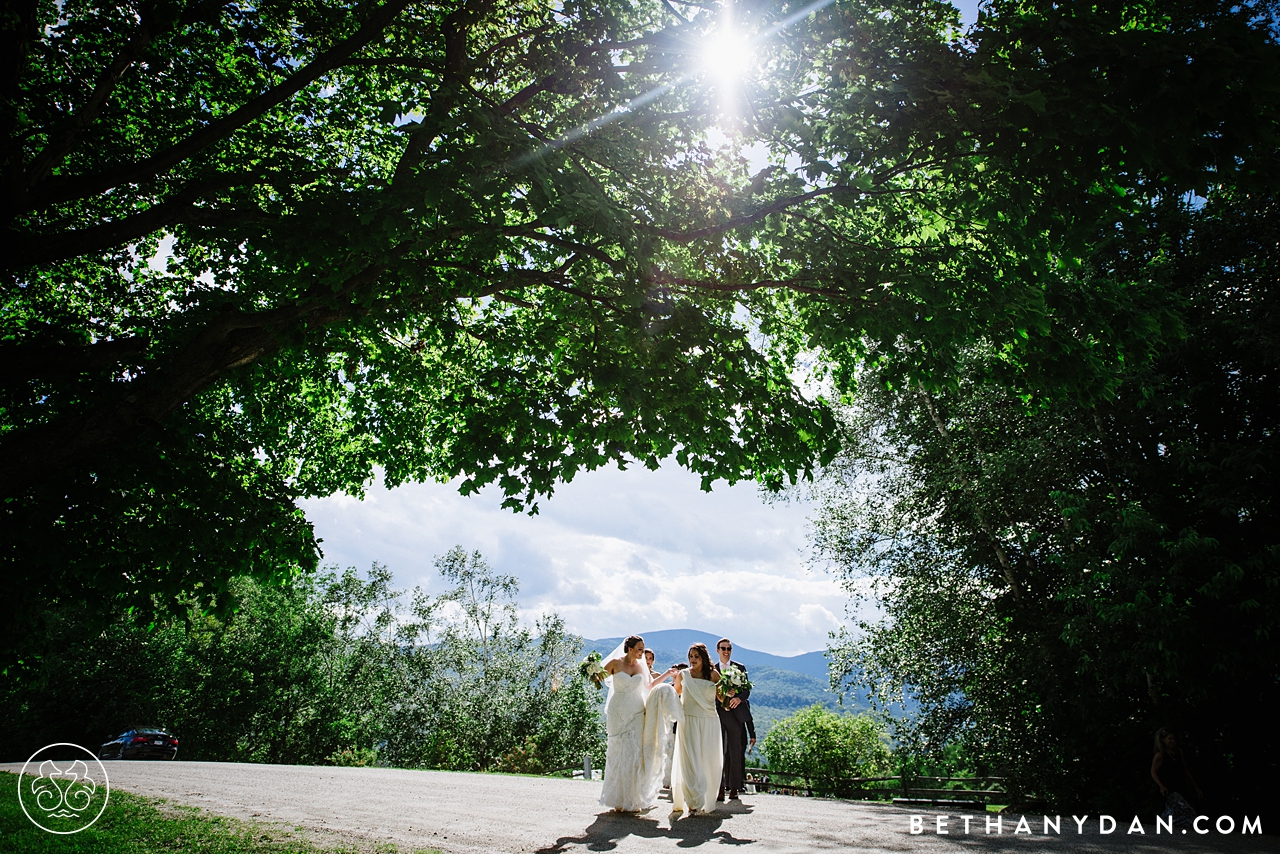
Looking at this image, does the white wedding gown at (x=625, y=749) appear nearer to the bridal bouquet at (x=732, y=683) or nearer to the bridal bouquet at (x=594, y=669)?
the bridal bouquet at (x=594, y=669)

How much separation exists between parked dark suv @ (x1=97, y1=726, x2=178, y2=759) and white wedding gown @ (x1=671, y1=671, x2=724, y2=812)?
96.8 feet

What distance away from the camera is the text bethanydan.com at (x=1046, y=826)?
918cm

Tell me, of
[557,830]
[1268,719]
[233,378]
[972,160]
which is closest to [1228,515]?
[1268,719]

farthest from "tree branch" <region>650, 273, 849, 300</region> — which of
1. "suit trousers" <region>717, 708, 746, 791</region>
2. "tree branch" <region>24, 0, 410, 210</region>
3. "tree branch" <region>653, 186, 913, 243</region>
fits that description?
"suit trousers" <region>717, 708, 746, 791</region>

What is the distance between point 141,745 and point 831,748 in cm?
2811

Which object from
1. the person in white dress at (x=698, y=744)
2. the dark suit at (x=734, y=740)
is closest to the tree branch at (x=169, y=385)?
the person in white dress at (x=698, y=744)

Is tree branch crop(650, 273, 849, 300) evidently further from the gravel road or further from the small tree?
the small tree

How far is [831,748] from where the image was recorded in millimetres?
24000

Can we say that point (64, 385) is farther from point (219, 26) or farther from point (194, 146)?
point (219, 26)

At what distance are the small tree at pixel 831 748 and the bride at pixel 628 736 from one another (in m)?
10.8

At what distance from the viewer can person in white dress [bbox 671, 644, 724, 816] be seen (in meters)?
9.56

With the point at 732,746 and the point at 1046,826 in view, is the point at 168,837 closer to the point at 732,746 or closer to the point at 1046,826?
the point at 732,746

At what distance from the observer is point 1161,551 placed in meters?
12.8
